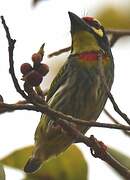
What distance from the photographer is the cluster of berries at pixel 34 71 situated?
83.8 inches

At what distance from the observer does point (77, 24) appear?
3.78 m

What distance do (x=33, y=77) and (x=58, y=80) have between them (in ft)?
6.43

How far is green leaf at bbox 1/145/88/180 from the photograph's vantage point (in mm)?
2748

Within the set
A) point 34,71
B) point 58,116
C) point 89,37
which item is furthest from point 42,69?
point 89,37

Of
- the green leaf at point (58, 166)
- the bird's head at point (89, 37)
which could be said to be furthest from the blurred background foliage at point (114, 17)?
the green leaf at point (58, 166)

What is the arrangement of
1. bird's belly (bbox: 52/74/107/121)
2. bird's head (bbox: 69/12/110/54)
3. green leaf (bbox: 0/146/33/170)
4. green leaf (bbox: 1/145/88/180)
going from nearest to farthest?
green leaf (bbox: 1/145/88/180) < green leaf (bbox: 0/146/33/170) < bird's belly (bbox: 52/74/107/121) < bird's head (bbox: 69/12/110/54)

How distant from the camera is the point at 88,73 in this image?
13.2 feet

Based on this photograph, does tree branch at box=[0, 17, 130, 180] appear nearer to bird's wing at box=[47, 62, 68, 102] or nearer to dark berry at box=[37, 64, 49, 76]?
dark berry at box=[37, 64, 49, 76]

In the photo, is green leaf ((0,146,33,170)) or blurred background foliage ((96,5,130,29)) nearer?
green leaf ((0,146,33,170))

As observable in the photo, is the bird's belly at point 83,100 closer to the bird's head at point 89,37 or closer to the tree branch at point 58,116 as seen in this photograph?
the bird's head at point 89,37

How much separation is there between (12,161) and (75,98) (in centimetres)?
113

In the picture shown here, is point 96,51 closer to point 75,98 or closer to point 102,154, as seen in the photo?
point 75,98

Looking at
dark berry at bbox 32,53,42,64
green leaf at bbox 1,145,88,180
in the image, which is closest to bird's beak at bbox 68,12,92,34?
green leaf at bbox 1,145,88,180

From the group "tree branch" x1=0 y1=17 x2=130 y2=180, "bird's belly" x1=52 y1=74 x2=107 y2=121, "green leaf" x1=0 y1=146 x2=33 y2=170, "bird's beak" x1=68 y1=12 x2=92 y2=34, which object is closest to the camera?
"tree branch" x1=0 y1=17 x2=130 y2=180
